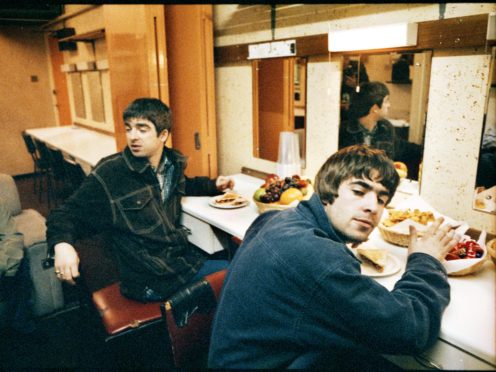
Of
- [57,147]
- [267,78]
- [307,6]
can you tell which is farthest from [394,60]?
[57,147]

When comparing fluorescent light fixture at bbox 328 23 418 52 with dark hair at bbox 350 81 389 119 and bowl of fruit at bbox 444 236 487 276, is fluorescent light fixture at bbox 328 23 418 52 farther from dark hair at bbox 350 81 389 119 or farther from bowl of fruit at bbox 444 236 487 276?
bowl of fruit at bbox 444 236 487 276

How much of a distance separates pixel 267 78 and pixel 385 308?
2.07 meters

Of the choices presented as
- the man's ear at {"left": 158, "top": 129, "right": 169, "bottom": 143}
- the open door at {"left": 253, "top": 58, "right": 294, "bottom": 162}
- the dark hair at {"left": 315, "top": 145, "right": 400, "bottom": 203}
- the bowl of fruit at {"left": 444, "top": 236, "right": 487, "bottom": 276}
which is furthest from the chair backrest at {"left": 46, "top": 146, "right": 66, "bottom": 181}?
the bowl of fruit at {"left": 444, "top": 236, "right": 487, "bottom": 276}

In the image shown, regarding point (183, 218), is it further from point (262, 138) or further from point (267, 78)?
point (267, 78)

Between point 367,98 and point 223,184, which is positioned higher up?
point 367,98

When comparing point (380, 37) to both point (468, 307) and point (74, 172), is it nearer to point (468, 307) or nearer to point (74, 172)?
point (468, 307)

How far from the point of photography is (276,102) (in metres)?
2.73

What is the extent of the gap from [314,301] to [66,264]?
1.04 meters

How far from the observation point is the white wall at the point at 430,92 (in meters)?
1.74

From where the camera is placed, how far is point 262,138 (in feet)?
9.57

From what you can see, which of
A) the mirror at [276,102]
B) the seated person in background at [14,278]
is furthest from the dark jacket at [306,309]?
the mirror at [276,102]

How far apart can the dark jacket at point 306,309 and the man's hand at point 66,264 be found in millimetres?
736

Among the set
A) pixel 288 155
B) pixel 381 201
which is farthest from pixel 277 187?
pixel 381 201

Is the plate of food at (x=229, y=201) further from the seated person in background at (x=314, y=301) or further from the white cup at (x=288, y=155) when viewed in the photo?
the seated person in background at (x=314, y=301)
